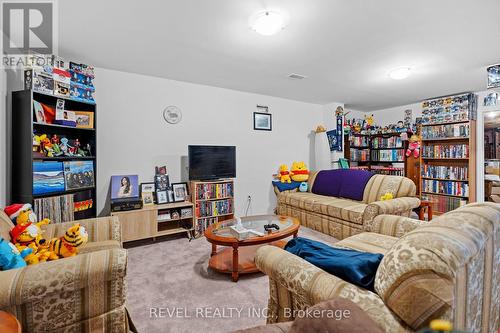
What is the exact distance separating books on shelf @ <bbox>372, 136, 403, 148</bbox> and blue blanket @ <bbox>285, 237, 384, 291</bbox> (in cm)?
482

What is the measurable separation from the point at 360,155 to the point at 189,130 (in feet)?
13.5

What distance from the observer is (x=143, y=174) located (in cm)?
345

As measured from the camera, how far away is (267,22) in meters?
1.97

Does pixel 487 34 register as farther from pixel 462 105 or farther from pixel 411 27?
pixel 462 105

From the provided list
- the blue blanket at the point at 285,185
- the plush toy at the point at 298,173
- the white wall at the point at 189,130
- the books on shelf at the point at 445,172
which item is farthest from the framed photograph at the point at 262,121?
the books on shelf at the point at 445,172

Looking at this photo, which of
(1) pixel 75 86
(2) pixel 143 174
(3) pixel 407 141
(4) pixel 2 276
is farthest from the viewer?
(3) pixel 407 141

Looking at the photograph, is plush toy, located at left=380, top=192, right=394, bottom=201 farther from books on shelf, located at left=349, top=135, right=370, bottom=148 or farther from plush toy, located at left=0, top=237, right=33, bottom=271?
plush toy, located at left=0, top=237, right=33, bottom=271

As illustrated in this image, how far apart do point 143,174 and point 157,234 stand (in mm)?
891

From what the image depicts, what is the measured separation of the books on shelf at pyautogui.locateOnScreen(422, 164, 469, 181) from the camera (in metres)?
4.27

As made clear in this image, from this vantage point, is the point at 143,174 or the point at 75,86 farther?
the point at 143,174

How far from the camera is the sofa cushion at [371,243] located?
1762 mm

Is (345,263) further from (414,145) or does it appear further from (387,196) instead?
(414,145)

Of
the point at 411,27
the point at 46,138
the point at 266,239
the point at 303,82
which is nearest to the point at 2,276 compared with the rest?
the point at 266,239

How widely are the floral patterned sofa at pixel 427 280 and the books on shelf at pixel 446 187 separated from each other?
154 inches
